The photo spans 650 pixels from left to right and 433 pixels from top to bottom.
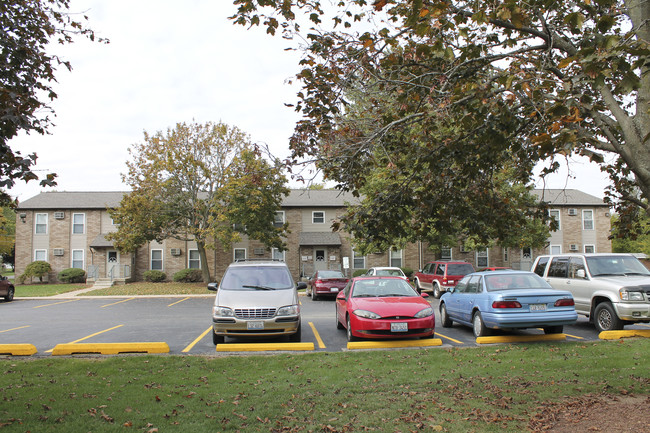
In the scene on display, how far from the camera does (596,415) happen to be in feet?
17.0

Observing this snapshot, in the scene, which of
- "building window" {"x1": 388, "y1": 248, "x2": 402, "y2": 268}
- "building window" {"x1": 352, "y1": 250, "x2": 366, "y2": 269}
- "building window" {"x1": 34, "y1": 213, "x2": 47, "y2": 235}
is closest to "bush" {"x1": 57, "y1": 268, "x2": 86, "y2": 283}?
Answer: "building window" {"x1": 34, "y1": 213, "x2": 47, "y2": 235}

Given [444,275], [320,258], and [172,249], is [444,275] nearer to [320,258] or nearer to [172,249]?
[320,258]

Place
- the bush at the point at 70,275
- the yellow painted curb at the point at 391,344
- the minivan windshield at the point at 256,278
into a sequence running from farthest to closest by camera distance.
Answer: the bush at the point at 70,275
the minivan windshield at the point at 256,278
the yellow painted curb at the point at 391,344

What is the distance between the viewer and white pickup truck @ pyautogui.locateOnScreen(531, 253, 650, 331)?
33.5 feet

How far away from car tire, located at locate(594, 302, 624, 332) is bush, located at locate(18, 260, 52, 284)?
118 feet

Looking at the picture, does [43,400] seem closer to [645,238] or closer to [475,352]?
[475,352]

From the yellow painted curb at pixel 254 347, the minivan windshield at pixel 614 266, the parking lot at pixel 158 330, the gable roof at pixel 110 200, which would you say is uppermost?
the gable roof at pixel 110 200

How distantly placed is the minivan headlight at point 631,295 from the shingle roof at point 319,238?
25.1 metres

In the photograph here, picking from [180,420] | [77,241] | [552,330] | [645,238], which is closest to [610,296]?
[552,330]

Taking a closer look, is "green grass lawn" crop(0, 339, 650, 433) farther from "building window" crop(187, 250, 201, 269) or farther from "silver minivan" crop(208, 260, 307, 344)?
"building window" crop(187, 250, 201, 269)

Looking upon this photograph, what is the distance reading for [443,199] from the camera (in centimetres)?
812

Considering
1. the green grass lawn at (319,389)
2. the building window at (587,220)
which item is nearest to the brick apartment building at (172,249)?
the building window at (587,220)

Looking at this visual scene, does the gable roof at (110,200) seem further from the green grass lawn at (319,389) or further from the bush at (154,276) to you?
the green grass lawn at (319,389)

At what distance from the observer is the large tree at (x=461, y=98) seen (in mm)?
5562
